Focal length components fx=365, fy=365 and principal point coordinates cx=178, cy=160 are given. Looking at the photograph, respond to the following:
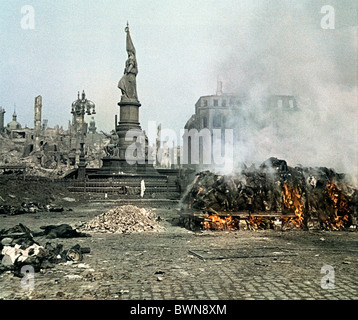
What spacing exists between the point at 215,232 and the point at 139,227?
2479 mm

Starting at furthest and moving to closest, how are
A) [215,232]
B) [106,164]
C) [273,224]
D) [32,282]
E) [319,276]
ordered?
[106,164], [273,224], [215,232], [319,276], [32,282]

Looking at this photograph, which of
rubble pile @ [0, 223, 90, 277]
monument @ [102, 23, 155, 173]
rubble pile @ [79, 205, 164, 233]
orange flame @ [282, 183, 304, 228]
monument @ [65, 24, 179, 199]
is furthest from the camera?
monument @ [102, 23, 155, 173]

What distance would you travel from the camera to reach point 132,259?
7.71 m

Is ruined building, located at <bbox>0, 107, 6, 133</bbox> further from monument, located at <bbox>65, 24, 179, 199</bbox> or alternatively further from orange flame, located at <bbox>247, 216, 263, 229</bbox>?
orange flame, located at <bbox>247, 216, 263, 229</bbox>

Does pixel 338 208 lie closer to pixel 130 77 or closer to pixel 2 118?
pixel 130 77

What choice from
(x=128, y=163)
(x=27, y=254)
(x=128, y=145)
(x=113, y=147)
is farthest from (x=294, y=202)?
(x=128, y=145)

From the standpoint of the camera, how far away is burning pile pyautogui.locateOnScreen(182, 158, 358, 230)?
12219mm

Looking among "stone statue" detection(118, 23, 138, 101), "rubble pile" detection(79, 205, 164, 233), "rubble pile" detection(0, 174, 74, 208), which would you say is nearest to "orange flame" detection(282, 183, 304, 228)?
"rubble pile" detection(79, 205, 164, 233)

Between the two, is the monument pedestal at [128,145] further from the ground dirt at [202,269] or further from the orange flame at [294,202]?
the ground dirt at [202,269]

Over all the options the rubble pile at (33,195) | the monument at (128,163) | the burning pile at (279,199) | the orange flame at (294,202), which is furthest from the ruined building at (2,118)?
the orange flame at (294,202)

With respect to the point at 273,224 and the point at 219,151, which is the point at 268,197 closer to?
the point at 273,224

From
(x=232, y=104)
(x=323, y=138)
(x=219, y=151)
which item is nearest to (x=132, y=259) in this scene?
(x=323, y=138)

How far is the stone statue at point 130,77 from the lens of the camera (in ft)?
108
